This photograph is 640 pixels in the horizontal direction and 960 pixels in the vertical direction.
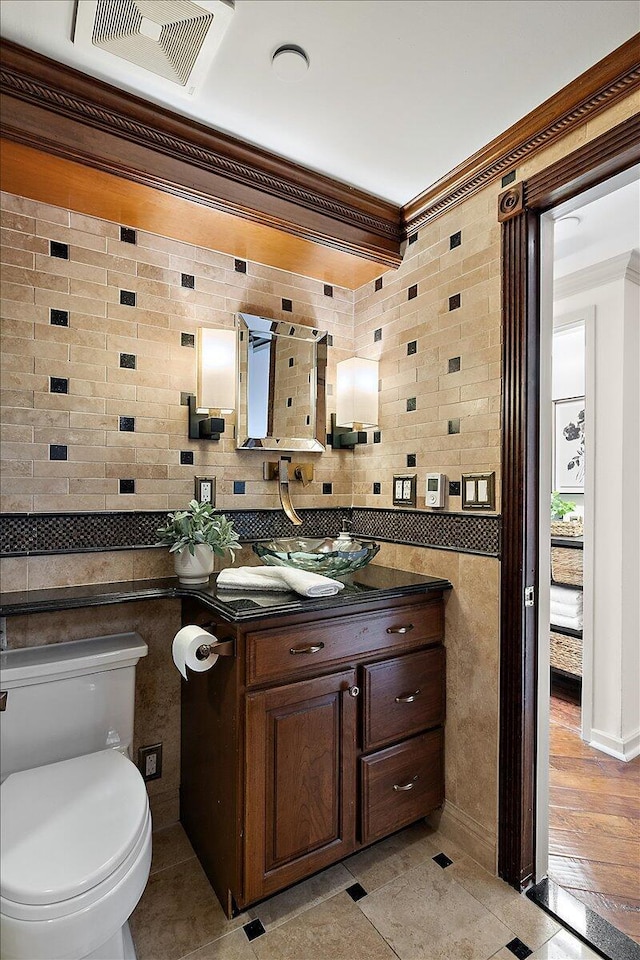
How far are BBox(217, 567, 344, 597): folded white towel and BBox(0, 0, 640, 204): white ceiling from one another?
144cm

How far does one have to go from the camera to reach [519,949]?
143 cm

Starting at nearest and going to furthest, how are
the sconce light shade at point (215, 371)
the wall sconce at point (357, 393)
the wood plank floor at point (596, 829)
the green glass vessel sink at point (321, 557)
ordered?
the wood plank floor at point (596, 829) → the green glass vessel sink at point (321, 557) → the sconce light shade at point (215, 371) → the wall sconce at point (357, 393)

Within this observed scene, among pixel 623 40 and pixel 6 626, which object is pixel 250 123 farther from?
pixel 6 626

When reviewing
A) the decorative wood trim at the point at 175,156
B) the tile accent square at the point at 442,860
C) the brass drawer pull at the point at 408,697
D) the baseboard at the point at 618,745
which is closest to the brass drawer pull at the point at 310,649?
the brass drawer pull at the point at 408,697

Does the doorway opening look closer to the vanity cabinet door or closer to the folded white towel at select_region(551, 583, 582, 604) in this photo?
the folded white towel at select_region(551, 583, 582, 604)

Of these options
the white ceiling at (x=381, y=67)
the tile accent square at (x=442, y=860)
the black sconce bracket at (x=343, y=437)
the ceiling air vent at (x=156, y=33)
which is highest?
the white ceiling at (x=381, y=67)

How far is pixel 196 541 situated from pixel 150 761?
0.85 meters

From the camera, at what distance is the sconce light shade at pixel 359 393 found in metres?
2.26

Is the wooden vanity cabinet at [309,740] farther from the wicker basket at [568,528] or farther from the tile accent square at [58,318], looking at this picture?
the wicker basket at [568,528]

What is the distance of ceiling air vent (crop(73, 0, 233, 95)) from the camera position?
4.03 feet

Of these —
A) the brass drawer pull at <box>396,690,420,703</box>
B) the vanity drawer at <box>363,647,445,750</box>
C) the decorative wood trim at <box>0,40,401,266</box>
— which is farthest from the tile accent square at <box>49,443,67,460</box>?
the brass drawer pull at <box>396,690,420,703</box>

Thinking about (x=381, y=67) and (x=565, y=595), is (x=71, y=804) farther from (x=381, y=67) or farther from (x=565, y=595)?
(x=565, y=595)

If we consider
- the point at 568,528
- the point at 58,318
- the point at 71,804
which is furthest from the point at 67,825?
the point at 568,528

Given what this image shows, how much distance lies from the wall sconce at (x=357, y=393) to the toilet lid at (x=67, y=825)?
1.52 meters
